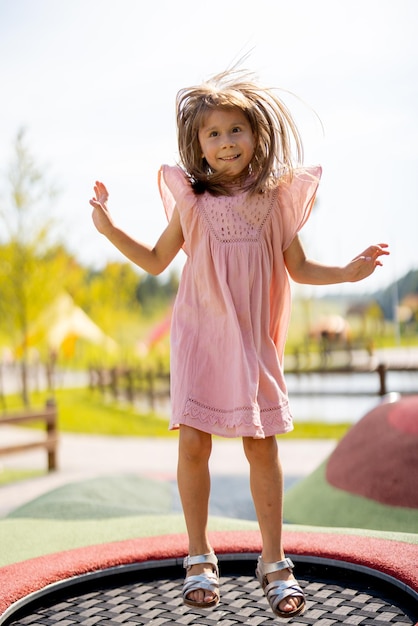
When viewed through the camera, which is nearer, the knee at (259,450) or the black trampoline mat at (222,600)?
the knee at (259,450)

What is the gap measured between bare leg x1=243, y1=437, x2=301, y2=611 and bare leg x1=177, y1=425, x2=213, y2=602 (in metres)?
0.14

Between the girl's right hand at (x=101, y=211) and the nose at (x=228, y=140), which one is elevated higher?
the nose at (x=228, y=140)

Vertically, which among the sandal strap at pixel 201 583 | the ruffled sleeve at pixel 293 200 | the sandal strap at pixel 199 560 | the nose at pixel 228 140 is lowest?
the sandal strap at pixel 201 583

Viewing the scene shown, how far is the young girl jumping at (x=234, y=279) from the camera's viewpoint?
2422 mm

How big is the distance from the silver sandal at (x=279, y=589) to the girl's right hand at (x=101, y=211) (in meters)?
1.20

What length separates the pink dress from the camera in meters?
2.42

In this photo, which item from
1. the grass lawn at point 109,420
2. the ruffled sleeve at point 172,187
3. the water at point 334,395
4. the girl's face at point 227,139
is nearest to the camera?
the girl's face at point 227,139

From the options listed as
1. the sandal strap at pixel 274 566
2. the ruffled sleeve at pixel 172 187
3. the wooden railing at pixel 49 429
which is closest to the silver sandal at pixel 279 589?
the sandal strap at pixel 274 566

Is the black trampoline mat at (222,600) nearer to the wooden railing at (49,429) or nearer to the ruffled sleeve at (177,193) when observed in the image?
the ruffled sleeve at (177,193)

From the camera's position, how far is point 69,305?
2303 centimetres

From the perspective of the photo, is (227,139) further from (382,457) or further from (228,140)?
(382,457)

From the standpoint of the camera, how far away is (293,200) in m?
2.58

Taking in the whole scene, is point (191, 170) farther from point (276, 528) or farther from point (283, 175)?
point (276, 528)

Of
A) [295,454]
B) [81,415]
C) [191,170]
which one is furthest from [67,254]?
[191,170]
